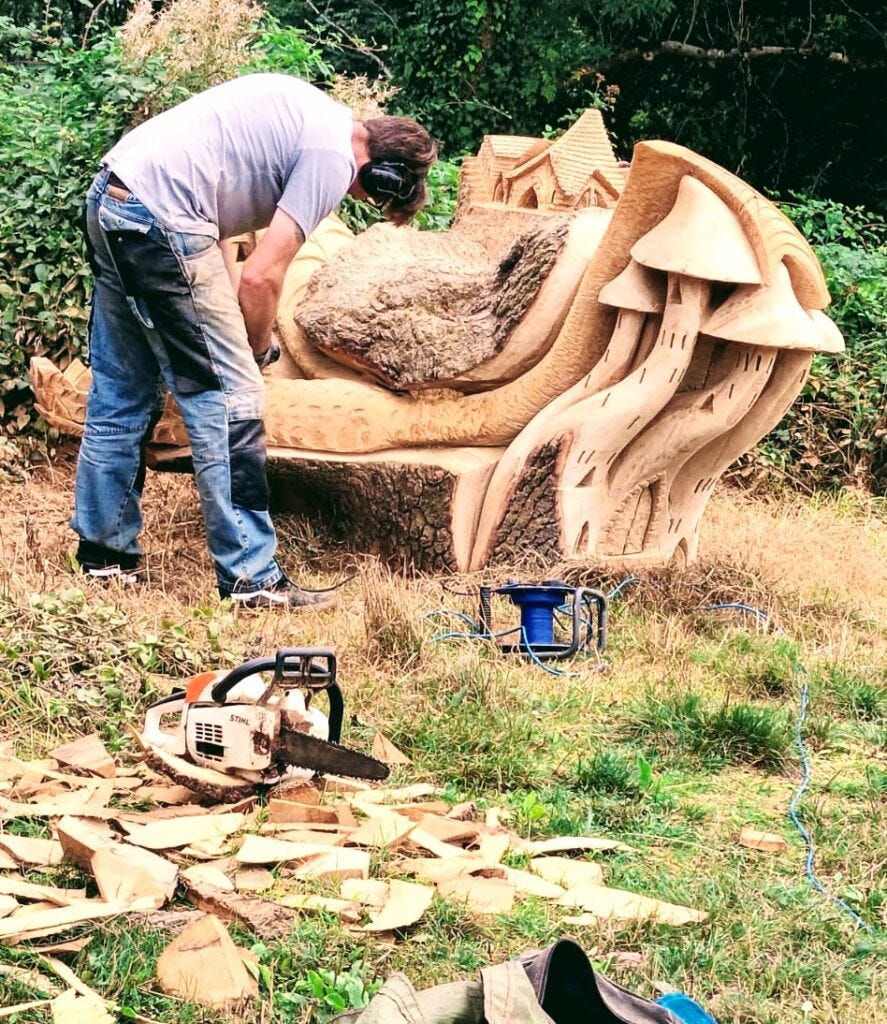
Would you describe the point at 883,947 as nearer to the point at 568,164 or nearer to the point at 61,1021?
the point at 61,1021

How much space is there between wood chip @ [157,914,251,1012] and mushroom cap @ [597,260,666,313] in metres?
3.32

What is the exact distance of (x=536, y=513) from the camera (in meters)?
5.45

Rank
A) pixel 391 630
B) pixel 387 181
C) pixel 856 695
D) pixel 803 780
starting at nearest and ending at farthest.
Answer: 1. pixel 803 780
2. pixel 856 695
3. pixel 391 630
4. pixel 387 181

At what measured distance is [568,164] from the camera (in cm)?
659

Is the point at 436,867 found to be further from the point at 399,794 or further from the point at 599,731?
A: the point at 599,731

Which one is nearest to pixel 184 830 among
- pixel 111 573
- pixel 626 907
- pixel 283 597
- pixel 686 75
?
pixel 626 907

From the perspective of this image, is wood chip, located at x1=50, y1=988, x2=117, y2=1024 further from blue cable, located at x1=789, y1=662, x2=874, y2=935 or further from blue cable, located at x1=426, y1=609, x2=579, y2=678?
blue cable, located at x1=426, y1=609, x2=579, y2=678

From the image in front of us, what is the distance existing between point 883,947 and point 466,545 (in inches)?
122

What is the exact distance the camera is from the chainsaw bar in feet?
10.9

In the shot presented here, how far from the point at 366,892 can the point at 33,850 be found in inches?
26.9

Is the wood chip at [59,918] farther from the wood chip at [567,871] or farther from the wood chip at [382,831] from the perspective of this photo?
the wood chip at [567,871]

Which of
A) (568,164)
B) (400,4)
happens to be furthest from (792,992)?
(400,4)

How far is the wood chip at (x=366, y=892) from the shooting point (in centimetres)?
279

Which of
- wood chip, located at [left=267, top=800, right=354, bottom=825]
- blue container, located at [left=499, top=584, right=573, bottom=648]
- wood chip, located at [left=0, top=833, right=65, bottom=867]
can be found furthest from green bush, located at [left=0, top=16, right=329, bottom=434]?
wood chip, located at [left=0, top=833, right=65, bottom=867]
